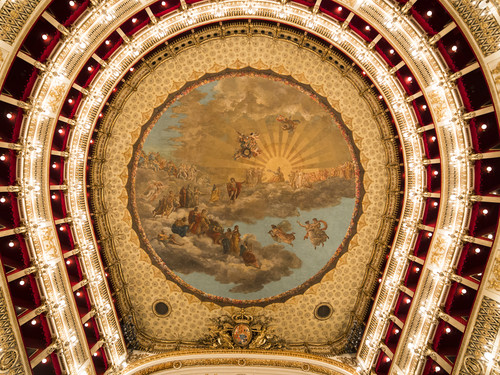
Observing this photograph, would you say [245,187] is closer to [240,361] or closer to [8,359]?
[240,361]

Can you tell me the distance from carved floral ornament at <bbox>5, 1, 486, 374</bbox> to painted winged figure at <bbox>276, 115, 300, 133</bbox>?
4.64 metres

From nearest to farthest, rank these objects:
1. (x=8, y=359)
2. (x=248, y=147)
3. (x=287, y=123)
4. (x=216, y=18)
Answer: (x=8, y=359) → (x=216, y=18) → (x=287, y=123) → (x=248, y=147)

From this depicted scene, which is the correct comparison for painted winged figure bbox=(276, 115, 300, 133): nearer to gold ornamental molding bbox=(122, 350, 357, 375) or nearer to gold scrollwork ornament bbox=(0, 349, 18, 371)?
gold ornamental molding bbox=(122, 350, 357, 375)

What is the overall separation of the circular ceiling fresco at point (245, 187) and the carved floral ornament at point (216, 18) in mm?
2910

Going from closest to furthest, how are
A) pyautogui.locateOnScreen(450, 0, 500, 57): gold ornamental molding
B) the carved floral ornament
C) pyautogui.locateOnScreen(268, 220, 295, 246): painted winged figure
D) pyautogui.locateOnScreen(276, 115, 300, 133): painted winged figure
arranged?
pyautogui.locateOnScreen(450, 0, 500, 57): gold ornamental molding, the carved floral ornament, pyautogui.locateOnScreen(276, 115, 300, 133): painted winged figure, pyautogui.locateOnScreen(268, 220, 295, 246): painted winged figure

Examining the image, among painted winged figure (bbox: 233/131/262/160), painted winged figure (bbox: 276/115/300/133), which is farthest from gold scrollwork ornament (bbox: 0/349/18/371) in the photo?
painted winged figure (bbox: 276/115/300/133)

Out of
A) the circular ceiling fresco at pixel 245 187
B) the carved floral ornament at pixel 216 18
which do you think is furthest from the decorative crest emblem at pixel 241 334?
the carved floral ornament at pixel 216 18

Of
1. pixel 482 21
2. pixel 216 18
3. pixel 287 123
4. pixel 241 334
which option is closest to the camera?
pixel 482 21

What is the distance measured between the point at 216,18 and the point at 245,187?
9.33 meters

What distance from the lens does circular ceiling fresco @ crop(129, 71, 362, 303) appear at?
1670 centimetres

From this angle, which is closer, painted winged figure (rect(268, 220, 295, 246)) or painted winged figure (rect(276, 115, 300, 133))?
painted winged figure (rect(276, 115, 300, 133))

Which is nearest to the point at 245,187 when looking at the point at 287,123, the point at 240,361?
the point at 287,123

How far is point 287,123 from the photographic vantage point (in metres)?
17.1

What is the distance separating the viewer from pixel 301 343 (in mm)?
17781
